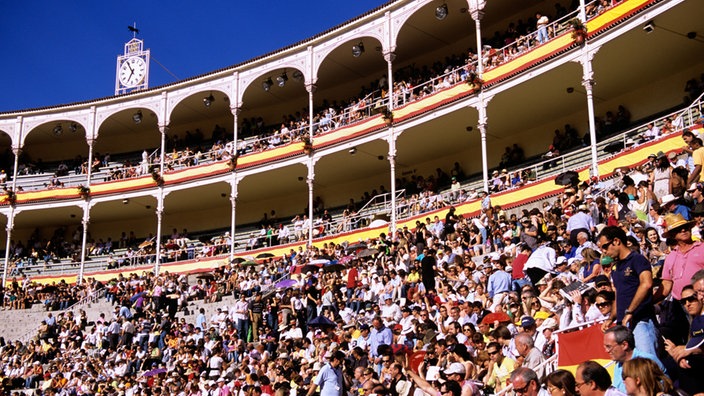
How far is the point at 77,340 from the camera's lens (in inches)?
979

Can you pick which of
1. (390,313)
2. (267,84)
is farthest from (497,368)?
(267,84)

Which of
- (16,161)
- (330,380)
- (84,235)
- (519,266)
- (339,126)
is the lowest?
(330,380)

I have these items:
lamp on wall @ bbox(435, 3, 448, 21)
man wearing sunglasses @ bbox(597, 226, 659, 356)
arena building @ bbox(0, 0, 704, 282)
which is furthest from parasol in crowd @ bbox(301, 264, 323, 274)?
man wearing sunglasses @ bbox(597, 226, 659, 356)

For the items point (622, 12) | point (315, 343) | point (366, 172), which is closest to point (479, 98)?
point (622, 12)

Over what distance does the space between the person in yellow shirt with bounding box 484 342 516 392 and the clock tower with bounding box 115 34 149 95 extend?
3240 centimetres

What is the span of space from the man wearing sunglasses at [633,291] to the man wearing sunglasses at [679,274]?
1.20 feet

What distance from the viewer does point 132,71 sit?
39.5 m

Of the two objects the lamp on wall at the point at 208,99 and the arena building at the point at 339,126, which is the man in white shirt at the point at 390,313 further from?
the lamp on wall at the point at 208,99

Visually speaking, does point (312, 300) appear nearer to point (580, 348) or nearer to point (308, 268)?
point (308, 268)

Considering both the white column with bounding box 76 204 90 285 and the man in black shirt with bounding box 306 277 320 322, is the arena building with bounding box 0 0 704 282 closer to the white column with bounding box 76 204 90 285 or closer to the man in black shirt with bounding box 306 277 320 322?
the white column with bounding box 76 204 90 285

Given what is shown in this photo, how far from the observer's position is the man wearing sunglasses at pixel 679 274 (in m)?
7.09

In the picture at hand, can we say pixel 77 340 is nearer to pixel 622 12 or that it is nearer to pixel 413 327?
pixel 413 327

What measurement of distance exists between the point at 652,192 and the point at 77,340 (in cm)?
1918

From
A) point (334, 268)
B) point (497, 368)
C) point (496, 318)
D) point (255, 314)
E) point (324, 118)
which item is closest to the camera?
point (497, 368)
